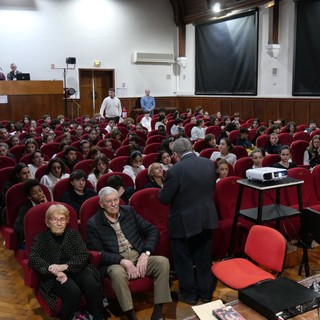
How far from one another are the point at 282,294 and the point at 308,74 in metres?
10.6

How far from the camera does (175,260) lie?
11.5 ft

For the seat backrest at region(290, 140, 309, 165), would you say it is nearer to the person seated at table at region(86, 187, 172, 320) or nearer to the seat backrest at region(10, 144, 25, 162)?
the person seated at table at region(86, 187, 172, 320)

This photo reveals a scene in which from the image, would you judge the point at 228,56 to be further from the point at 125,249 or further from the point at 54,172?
the point at 125,249

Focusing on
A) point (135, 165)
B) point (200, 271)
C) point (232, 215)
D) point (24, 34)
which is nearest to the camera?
point (200, 271)

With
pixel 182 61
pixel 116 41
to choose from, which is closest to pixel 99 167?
pixel 116 41

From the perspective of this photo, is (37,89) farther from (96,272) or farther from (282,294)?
(282,294)

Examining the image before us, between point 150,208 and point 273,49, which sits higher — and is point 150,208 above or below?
below

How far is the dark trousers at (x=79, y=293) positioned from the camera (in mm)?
2922

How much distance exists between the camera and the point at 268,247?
10.0 ft

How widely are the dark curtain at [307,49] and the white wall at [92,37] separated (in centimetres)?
624

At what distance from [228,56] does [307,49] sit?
3.28 meters

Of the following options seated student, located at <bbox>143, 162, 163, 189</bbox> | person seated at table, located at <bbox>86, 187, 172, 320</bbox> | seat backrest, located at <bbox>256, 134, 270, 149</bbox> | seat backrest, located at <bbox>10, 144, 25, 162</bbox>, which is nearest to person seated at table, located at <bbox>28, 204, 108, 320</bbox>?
person seated at table, located at <bbox>86, 187, 172, 320</bbox>

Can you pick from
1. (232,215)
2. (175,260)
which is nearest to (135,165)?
(232,215)

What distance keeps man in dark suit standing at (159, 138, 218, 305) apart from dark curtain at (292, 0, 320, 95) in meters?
9.30
